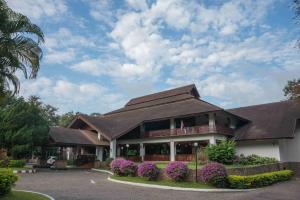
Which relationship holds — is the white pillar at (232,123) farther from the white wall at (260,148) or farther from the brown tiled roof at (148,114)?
the brown tiled roof at (148,114)

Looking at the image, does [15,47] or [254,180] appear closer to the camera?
[15,47]

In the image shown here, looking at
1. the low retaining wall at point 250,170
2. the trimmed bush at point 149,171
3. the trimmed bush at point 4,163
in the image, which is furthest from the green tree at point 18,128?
the low retaining wall at point 250,170

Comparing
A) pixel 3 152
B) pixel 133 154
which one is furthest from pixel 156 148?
pixel 3 152

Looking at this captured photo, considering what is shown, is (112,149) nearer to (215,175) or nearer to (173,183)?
(173,183)

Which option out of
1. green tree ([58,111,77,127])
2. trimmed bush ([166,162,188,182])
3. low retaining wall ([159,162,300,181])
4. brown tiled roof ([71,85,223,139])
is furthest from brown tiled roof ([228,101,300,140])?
green tree ([58,111,77,127])

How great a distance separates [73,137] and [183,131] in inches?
455

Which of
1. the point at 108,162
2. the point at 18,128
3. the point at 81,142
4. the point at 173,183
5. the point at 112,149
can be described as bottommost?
the point at 173,183

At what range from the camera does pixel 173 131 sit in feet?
108

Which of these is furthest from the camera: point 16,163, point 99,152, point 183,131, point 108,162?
point 99,152

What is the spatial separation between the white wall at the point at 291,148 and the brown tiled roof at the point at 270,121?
49.1 inches

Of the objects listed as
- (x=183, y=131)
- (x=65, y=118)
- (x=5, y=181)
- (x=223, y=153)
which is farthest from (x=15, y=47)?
(x=65, y=118)

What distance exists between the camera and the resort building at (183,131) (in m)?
28.5

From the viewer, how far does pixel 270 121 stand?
3005cm

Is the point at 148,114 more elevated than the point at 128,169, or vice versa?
the point at 148,114
